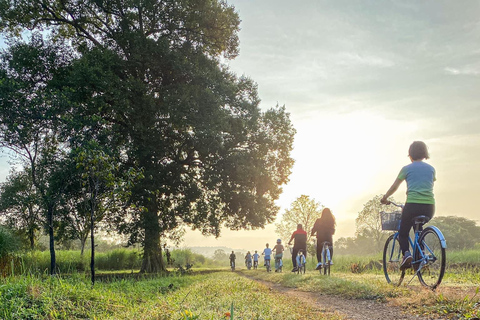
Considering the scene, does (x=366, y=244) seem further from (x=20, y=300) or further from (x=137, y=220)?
(x=20, y=300)

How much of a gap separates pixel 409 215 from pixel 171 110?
13365 mm

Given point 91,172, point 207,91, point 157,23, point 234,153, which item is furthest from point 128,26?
point 91,172

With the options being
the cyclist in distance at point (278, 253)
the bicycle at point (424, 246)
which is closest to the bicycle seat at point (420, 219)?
the bicycle at point (424, 246)

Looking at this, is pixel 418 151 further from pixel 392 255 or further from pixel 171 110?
pixel 171 110

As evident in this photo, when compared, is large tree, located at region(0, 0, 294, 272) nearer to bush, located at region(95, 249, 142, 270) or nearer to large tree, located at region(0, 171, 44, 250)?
bush, located at region(95, 249, 142, 270)

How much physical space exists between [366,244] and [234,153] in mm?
77066

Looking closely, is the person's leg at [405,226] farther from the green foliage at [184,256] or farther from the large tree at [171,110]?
the green foliage at [184,256]

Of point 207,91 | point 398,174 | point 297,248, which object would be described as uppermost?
point 207,91

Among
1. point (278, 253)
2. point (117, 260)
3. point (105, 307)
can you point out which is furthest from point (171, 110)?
point (117, 260)

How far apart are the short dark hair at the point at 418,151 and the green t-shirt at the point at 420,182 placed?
0.15 m

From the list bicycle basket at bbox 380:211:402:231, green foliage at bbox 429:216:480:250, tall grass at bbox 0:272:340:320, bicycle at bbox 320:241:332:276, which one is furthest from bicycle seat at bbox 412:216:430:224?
green foliage at bbox 429:216:480:250

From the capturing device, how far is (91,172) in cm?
1175

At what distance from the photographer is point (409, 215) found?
639 cm

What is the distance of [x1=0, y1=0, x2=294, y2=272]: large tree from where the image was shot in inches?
675
